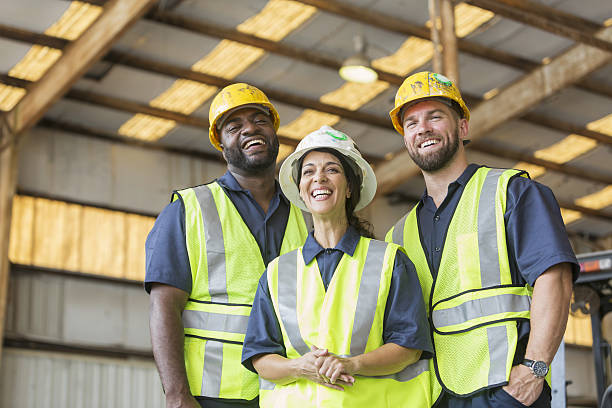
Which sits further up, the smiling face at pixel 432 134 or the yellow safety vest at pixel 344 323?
the smiling face at pixel 432 134

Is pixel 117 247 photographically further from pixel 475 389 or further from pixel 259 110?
pixel 475 389

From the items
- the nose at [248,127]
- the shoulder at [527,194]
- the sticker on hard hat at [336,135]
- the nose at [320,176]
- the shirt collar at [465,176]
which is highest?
the nose at [248,127]

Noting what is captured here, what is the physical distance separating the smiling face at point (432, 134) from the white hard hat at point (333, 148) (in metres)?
0.25

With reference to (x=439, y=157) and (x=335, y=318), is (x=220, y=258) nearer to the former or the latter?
(x=335, y=318)

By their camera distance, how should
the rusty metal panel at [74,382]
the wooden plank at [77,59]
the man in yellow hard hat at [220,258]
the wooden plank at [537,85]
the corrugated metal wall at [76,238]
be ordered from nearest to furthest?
the man in yellow hard hat at [220,258], the wooden plank at [77,59], the wooden plank at [537,85], the rusty metal panel at [74,382], the corrugated metal wall at [76,238]

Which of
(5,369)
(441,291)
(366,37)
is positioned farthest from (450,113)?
(5,369)

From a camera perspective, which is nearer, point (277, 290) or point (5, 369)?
point (277, 290)

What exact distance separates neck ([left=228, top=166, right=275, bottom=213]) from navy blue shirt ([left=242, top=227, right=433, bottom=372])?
80 centimetres

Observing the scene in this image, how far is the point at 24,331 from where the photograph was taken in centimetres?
1642

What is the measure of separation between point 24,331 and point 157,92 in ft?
15.8

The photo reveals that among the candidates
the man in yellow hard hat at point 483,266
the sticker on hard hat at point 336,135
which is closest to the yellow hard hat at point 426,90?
the man in yellow hard hat at point 483,266

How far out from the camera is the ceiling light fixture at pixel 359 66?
1412cm

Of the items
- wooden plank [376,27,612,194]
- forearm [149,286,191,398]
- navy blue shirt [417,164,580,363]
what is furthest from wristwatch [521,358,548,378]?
wooden plank [376,27,612,194]

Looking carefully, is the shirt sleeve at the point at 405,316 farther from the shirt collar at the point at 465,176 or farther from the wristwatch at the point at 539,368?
the shirt collar at the point at 465,176
